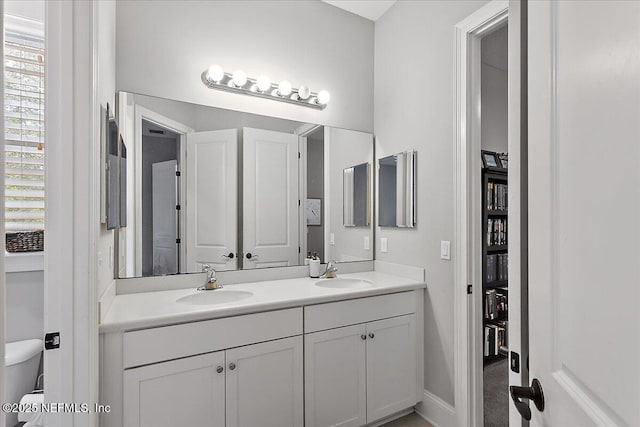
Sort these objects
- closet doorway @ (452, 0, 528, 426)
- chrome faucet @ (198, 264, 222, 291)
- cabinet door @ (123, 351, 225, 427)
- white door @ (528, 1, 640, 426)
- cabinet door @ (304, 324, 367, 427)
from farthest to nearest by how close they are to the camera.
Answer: chrome faucet @ (198, 264, 222, 291) < cabinet door @ (304, 324, 367, 427) < cabinet door @ (123, 351, 225, 427) < closet doorway @ (452, 0, 528, 426) < white door @ (528, 1, 640, 426)

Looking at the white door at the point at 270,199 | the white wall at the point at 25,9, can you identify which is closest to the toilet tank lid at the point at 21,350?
the white door at the point at 270,199

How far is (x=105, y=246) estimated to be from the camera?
4.67ft

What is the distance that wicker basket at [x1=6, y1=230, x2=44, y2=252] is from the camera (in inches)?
53.0

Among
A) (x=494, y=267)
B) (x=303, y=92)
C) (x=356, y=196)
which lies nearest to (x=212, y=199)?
(x=303, y=92)

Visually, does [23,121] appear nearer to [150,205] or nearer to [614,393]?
[150,205]

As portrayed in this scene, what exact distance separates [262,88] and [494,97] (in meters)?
2.37

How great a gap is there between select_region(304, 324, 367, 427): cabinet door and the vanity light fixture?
1597 millimetres

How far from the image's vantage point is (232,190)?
2102 millimetres

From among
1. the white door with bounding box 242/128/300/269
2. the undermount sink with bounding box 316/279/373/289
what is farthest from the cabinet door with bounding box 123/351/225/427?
the undermount sink with bounding box 316/279/373/289

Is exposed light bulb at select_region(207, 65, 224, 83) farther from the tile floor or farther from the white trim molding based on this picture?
the tile floor

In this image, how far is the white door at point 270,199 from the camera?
2.16 m

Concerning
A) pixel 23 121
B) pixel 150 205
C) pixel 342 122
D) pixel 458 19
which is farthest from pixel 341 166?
pixel 23 121

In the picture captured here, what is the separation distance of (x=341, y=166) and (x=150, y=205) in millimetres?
1368

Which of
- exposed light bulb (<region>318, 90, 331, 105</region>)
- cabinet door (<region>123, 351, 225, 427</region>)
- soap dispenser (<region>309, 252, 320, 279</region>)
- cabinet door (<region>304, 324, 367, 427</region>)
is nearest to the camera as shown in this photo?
cabinet door (<region>123, 351, 225, 427</region>)
